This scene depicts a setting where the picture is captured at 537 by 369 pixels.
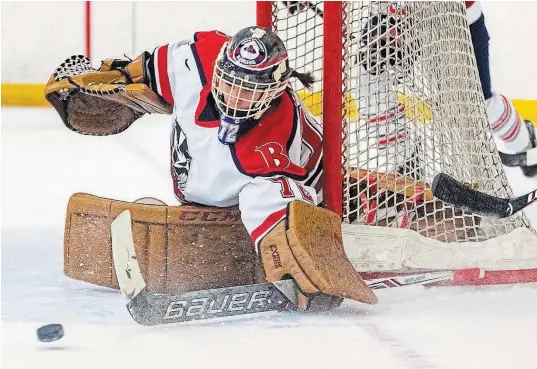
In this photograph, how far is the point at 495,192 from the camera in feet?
7.28

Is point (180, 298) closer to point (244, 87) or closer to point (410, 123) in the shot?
point (244, 87)

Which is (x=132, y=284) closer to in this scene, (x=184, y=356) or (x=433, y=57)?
(x=184, y=356)

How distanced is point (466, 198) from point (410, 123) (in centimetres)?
26

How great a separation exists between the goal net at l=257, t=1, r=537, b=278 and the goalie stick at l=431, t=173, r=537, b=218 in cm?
12

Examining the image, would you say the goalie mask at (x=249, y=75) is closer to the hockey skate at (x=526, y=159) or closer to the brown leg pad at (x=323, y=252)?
the brown leg pad at (x=323, y=252)

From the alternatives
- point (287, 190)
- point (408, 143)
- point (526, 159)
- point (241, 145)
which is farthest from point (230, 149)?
point (526, 159)

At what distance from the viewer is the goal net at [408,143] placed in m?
2.01

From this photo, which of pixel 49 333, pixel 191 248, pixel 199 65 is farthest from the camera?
pixel 199 65

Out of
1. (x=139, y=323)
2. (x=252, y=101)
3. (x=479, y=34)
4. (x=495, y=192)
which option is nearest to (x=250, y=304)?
(x=139, y=323)

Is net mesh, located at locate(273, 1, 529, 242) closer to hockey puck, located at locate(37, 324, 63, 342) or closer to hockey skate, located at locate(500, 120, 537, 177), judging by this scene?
hockey puck, located at locate(37, 324, 63, 342)

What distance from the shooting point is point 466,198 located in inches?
76.9

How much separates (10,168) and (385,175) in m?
1.84

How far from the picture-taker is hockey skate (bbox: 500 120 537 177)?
3174mm

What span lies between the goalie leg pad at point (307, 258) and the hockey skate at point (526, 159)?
5.16ft
